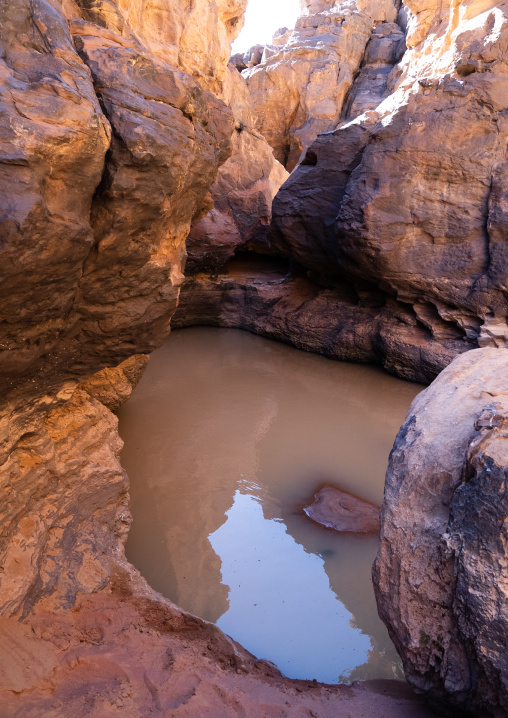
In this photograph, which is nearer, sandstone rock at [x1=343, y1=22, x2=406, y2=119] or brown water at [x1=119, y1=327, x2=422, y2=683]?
brown water at [x1=119, y1=327, x2=422, y2=683]

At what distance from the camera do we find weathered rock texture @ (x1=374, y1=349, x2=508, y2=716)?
5.10 ft

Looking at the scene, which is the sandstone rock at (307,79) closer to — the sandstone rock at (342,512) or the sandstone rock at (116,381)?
the sandstone rock at (116,381)

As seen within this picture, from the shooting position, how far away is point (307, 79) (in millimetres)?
14836

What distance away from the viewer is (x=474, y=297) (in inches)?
237

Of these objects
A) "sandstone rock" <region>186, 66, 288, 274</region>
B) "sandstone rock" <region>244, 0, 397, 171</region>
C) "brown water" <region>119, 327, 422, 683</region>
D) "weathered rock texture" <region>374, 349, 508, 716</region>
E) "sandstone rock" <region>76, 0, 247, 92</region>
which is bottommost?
"brown water" <region>119, 327, 422, 683</region>

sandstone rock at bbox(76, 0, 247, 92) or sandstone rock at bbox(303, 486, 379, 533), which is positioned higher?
sandstone rock at bbox(76, 0, 247, 92)

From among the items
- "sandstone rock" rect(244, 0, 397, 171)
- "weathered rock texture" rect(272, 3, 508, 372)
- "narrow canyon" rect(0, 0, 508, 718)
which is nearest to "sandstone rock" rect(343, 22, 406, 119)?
"sandstone rock" rect(244, 0, 397, 171)

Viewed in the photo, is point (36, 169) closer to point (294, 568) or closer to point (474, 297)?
point (294, 568)

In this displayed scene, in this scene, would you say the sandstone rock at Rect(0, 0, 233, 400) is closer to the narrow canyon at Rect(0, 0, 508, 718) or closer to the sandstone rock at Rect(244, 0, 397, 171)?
the narrow canyon at Rect(0, 0, 508, 718)

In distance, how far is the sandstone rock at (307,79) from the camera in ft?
48.1

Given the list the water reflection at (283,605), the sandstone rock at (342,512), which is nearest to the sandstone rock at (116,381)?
the water reflection at (283,605)

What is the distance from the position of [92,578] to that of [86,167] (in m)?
2.08

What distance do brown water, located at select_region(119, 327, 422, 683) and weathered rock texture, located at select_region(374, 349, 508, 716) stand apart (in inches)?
39.4

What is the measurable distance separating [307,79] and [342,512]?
14.4 m
